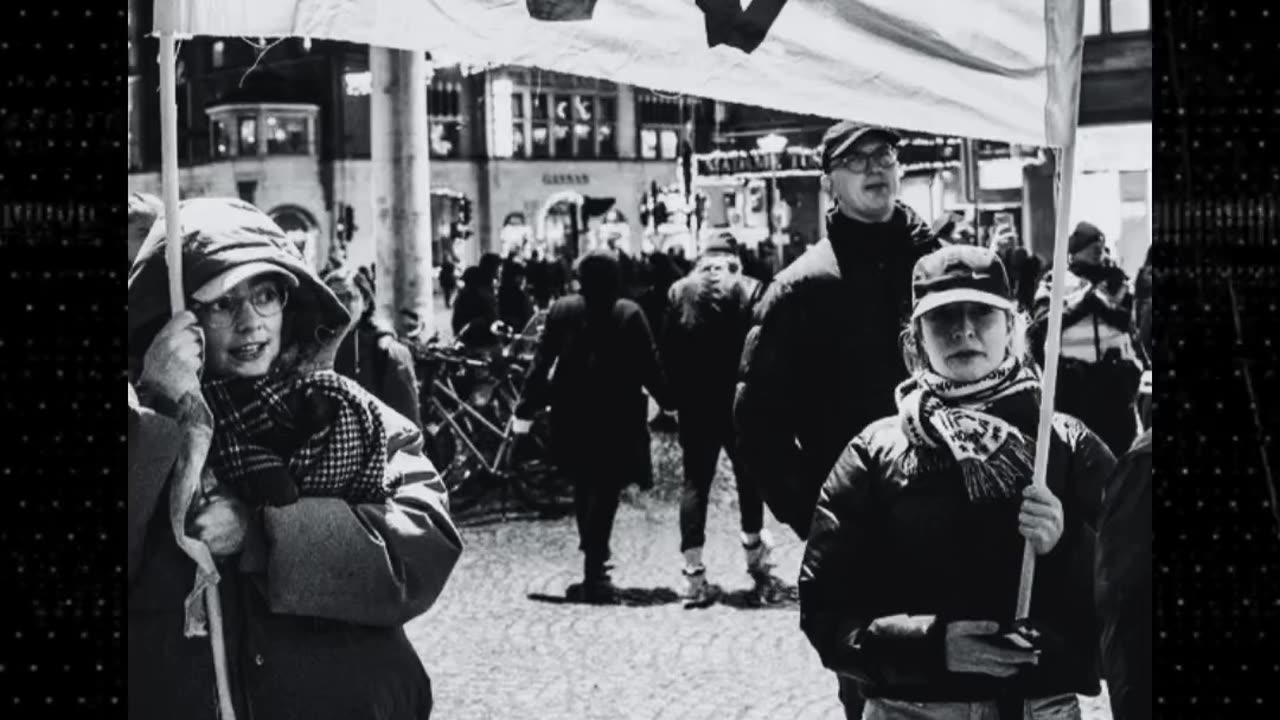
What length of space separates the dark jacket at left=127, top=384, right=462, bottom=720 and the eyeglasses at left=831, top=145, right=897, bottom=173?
222cm

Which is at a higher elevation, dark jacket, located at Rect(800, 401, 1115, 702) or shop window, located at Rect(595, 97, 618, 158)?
shop window, located at Rect(595, 97, 618, 158)

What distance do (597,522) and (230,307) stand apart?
582cm

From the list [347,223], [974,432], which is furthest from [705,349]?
[347,223]

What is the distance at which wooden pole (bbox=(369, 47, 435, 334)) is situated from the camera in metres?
14.1

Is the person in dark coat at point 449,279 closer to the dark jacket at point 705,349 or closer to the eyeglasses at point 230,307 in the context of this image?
the dark jacket at point 705,349

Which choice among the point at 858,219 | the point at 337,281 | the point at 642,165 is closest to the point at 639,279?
the point at 337,281

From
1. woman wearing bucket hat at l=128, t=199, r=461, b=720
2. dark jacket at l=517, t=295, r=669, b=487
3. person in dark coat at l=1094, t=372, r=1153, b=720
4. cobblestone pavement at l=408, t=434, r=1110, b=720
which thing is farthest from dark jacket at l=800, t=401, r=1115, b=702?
dark jacket at l=517, t=295, r=669, b=487

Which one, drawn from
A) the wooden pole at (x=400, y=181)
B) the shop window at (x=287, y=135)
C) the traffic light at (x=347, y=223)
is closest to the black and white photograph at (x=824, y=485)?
the wooden pole at (x=400, y=181)

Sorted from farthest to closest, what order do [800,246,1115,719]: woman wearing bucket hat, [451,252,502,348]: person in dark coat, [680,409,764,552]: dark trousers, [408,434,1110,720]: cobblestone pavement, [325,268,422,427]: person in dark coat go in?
1. [451,252,502,348]: person in dark coat
2. [680,409,764,552]: dark trousers
3. [325,268,422,427]: person in dark coat
4. [408,434,1110,720]: cobblestone pavement
5. [800,246,1115,719]: woman wearing bucket hat

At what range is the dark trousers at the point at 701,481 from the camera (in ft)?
29.1

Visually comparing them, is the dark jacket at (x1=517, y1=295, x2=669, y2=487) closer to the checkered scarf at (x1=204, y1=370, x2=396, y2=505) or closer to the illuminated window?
the checkered scarf at (x1=204, y1=370, x2=396, y2=505)
